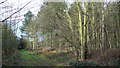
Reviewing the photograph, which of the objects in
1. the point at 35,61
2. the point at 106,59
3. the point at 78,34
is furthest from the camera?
→ the point at 78,34

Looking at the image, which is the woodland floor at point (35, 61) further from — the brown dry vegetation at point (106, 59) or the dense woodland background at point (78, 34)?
the brown dry vegetation at point (106, 59)

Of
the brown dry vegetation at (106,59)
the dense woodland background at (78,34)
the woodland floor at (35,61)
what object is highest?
the dense woodland background at (78,34)

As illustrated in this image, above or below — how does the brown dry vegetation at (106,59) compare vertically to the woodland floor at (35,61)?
above

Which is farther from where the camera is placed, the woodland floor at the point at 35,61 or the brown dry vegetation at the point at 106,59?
the woodland floor at the point at 35,61

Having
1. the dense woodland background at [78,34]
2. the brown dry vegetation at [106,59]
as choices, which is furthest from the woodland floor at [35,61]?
the brown dry vegetation at [106,59]

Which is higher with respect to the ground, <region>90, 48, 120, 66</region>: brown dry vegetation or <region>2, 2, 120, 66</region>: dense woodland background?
<region>2, 2, 120, 66</region>: dense woodland background

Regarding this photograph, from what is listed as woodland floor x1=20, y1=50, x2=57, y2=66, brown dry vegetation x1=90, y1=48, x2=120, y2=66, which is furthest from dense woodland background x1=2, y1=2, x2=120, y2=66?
woodland floor x1=20, y1=50, x2=57, y2=66

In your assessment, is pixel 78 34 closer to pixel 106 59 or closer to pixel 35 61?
pixel 106 59

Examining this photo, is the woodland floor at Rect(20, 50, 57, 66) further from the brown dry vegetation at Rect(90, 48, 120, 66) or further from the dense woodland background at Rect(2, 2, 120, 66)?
the brown dry vegetation at Rect(90, 48, 120, 66)

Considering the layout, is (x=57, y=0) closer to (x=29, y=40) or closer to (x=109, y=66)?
(x=109, y=66)

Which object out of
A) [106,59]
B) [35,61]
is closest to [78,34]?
[106,59]

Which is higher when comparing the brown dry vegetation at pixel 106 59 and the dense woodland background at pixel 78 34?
the dense woodland background at pixel 78 34

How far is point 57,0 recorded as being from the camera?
613 inches

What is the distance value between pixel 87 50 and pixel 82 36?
1.91 metres
